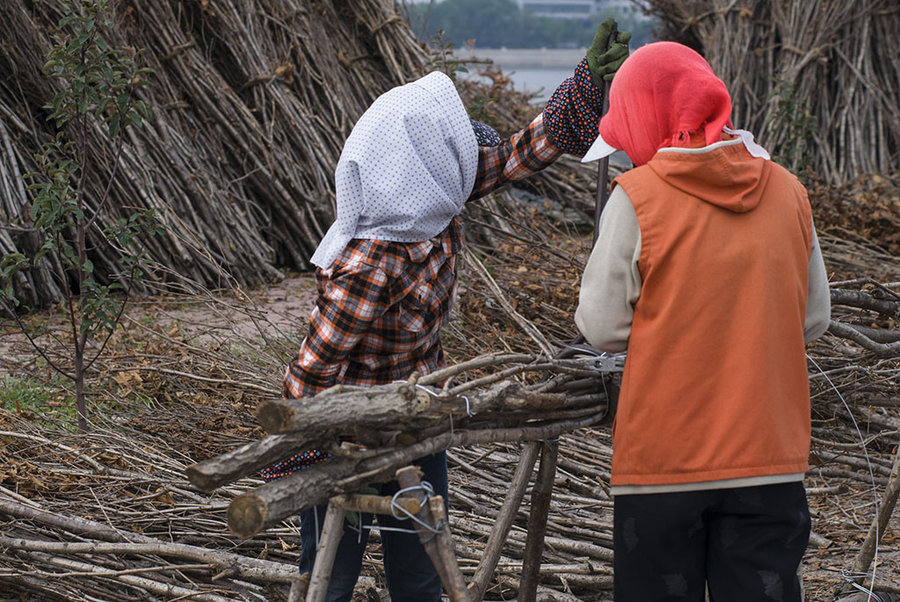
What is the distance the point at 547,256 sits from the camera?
443 centimetres

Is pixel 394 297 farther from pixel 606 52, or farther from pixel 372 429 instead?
pixel 606 52

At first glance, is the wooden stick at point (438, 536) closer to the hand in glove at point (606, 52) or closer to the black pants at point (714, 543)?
the black pants at point (714, 543)

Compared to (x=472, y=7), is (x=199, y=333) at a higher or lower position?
lower

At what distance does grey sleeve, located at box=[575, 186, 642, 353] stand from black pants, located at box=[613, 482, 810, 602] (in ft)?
1.02

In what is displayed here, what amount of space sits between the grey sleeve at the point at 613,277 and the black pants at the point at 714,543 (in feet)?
1.02

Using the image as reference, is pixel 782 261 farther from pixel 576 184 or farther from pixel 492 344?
pixel 576 184

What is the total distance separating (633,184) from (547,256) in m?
2.85

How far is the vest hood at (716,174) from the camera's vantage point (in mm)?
1556

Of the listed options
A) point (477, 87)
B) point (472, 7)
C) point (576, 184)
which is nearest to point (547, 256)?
point (576, 184)

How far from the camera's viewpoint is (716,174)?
1555 mm

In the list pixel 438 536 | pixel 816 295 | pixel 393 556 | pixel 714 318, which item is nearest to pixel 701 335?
pixel 714 318

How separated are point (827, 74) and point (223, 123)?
4865 mm

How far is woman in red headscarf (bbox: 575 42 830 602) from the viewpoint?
1570 mm

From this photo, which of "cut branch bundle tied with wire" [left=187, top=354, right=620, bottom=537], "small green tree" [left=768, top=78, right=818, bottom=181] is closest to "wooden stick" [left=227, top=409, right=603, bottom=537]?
"cut branch bundle tied with wire" [left=187, top=354, right=620, bottom=537]
